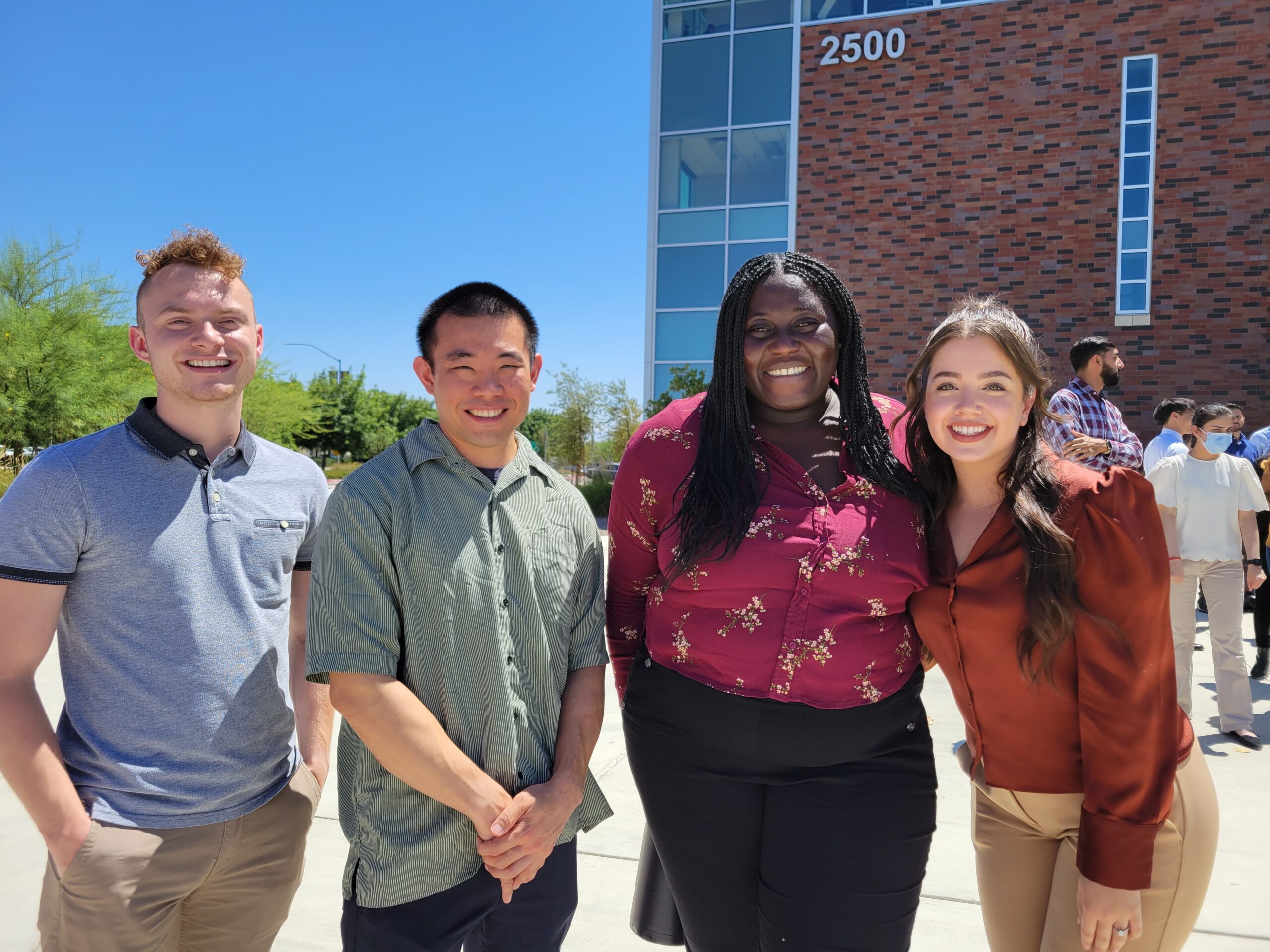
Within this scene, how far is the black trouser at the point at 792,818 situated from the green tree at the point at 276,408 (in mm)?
28299

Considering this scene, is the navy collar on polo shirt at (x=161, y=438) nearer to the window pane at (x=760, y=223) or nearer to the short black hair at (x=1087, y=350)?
the short black hair at (x=1087, y=350)

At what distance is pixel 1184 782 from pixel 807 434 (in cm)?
115

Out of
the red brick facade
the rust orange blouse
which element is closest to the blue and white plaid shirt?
the rust orange blouse

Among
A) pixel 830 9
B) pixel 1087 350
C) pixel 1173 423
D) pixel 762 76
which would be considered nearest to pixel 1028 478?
pixel 1087 350

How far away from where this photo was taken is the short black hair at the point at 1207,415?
5.68m

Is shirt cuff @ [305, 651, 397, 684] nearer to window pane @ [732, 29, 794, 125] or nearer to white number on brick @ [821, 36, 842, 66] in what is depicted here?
window pane @ [732, 29, 794, 125]

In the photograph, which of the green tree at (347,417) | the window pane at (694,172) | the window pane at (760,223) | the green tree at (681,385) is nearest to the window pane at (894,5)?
the window pane at (694,172)

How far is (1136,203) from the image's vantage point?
13.5 meters

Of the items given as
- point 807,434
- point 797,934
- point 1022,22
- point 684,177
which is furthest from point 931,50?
point 797,934

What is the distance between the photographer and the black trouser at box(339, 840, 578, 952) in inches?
68.7

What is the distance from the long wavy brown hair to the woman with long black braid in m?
0.10

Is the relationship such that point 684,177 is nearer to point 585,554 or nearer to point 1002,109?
point 1002,109

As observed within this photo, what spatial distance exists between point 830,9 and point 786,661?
52.3 ft

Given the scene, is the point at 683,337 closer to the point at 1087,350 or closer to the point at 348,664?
the point at 1087,350
